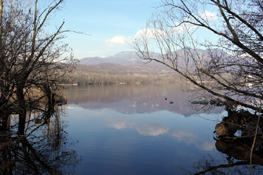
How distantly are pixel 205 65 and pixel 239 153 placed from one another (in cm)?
322

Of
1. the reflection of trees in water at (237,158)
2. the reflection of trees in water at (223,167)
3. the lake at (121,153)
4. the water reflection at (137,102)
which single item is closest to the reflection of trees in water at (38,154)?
the lake at (121,153)

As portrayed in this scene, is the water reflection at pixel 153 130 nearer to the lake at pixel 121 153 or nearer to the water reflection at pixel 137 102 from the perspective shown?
the lake at pixel 121 153

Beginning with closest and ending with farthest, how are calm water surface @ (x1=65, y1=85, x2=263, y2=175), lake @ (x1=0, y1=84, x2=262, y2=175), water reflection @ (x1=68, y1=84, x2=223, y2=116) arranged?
lake @ (x1=0, y1=84, x2=262, y2=175)
calm water surface @ (x1=65, y1=85, x2=263, y2=175)
water reflection @ (x1=68, y1=84, x2=223, y2=116)

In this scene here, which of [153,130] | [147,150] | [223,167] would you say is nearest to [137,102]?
[153,130]

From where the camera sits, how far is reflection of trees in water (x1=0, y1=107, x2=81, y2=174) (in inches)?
225

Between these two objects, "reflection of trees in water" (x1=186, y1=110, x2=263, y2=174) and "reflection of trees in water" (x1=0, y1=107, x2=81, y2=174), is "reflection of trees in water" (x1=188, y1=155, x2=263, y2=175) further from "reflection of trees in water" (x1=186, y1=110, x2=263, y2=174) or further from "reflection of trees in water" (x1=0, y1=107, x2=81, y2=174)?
"reflection of trees in water" (x1=0, y1=107, x2=81, y2=174)

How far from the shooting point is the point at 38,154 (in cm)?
672

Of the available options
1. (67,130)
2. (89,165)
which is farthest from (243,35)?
(67,130)

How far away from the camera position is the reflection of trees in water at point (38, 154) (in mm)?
5715

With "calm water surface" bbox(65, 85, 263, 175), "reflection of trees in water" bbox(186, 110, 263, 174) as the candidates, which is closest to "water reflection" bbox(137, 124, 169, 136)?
"calm water surface" bbox(65, 85, 263, 175)

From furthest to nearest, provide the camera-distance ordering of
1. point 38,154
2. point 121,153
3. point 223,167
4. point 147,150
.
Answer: point 147,150 → point 121,153 → point 38,154 → point 223,167

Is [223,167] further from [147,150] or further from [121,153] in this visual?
[121,153]

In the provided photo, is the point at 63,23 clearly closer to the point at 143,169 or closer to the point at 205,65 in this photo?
the point at 205,65

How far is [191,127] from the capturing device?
37.9 feet
